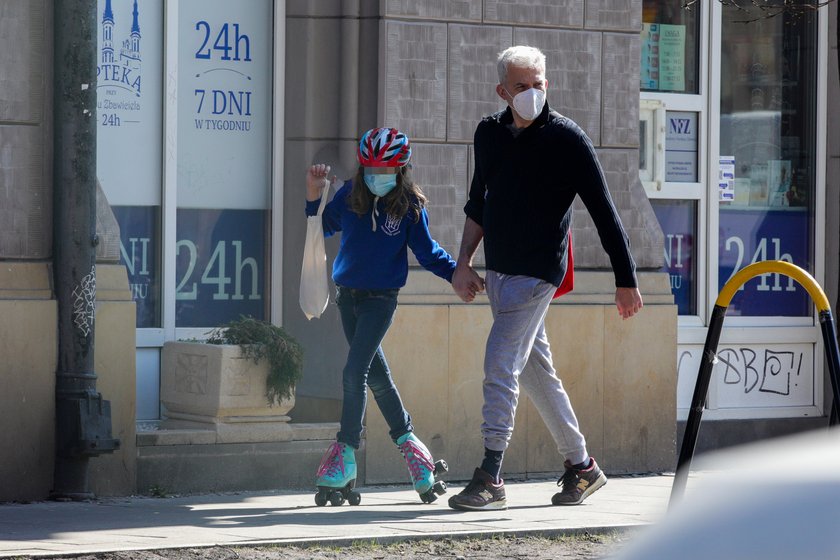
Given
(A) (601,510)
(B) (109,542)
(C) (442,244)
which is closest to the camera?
(B) (109,542)

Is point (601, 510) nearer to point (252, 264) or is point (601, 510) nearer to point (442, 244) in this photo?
point (442, 244)

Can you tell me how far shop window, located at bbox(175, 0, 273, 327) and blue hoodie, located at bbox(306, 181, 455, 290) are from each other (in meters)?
1.58

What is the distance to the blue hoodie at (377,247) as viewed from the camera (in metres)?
7.31

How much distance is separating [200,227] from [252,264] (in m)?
0.37

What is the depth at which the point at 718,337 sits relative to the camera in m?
6.14

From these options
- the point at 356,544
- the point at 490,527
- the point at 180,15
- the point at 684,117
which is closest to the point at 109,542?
the point at 356,544

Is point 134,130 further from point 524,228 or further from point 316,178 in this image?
point 524,228

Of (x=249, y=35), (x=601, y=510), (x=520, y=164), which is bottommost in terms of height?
(x=601, y=510)

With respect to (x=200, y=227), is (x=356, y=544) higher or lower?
lower

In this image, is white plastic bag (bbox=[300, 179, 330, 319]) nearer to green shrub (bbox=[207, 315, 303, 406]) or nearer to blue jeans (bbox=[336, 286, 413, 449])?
blue jeans (bbox=[336, 286, 413, 449])

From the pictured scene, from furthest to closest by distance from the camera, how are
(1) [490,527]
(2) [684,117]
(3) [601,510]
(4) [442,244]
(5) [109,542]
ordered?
(2) [684,117] → (4) [442,244] → (3) [601,510] → (1) [490,527] → (5) [109,542]

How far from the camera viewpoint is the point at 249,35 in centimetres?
887

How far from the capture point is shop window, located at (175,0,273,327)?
874 cm

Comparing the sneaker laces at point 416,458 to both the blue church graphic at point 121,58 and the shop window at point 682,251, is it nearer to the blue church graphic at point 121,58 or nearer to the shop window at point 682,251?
the blue church graphic at point 121,58
